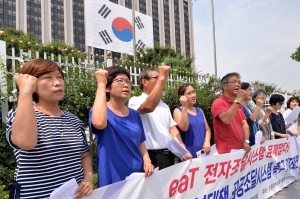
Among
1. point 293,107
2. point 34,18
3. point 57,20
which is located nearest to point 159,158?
point 293,107

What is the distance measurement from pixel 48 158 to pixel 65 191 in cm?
19

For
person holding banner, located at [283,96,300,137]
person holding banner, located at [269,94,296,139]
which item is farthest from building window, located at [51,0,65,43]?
person holding banner, located at [269,94,296,139]

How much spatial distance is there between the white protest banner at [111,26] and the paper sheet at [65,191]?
43.0ft

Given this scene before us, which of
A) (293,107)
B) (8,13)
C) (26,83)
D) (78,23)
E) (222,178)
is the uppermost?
(78,23)

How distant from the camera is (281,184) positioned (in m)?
4.25

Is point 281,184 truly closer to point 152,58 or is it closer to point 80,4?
point 152,58

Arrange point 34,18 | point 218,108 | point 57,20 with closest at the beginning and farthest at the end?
point 218,108 → point 34,18 → point 57,20

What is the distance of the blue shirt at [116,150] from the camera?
1884 mm

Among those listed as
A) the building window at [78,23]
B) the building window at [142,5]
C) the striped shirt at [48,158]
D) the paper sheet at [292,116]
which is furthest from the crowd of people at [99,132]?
the building window at [142,5]

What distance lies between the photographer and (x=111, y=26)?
53.1 ft

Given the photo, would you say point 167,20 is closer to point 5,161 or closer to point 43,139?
point 5,161

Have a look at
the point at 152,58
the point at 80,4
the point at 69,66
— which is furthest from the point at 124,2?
the point at 69,66

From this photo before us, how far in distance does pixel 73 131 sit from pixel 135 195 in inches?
26.5

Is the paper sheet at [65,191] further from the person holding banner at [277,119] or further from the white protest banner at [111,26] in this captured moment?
the white protest banner at [111,26]
